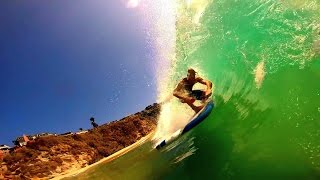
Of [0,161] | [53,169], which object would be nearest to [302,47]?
[53,169]

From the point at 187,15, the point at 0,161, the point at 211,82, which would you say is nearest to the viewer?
the point at 211,82

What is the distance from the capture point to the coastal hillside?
2545 centimetres

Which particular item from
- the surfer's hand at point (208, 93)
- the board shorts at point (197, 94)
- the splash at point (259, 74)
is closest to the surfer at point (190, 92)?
the board shorts at point (197, 94)

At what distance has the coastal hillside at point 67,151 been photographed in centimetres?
2545

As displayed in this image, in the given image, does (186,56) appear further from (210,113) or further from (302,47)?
(302,47)

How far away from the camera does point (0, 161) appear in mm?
25531

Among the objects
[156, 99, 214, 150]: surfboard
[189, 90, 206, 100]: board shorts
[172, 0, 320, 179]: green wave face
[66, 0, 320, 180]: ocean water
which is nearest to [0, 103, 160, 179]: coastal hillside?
[66, 0, 320, 180]: ocean water

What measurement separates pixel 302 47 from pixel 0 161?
80.3 ft

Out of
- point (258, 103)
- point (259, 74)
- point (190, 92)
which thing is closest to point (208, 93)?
point (190, 92)

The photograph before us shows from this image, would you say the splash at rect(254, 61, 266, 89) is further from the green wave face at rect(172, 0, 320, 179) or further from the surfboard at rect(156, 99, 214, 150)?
the surfboard at rect(156, 99, 214, 150)

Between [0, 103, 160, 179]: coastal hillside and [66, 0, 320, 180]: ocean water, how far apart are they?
17706 mm

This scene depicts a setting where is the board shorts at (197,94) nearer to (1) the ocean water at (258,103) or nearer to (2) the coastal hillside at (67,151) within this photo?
(1) the ocean water at (258,103)

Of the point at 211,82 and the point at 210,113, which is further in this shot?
the point at 211,82

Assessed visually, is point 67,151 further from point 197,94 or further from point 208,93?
point 208,93
